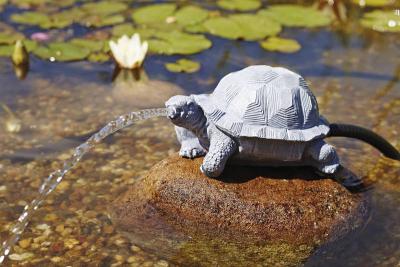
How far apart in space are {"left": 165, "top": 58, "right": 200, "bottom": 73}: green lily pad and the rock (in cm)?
307

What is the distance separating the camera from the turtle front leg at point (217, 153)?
150 inches

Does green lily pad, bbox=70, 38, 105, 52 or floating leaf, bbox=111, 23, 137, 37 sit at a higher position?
floating leaf, bbox=111, 23, 137, 37

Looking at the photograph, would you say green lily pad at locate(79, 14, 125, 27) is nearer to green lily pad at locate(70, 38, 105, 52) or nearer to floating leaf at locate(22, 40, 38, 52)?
green lily pad at locate(70, 38, 105, 52)

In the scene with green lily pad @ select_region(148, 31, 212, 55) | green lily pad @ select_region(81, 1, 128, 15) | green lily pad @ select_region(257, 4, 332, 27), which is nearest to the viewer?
green lily pad @ select_region(148, 31, 212, 55)

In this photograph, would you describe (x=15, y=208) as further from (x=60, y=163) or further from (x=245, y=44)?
(x=245, y=44)

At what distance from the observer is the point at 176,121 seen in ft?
12.9

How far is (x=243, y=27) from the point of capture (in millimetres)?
8148

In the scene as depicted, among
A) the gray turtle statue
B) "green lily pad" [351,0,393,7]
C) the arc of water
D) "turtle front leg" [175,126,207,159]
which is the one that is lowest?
the arc of water

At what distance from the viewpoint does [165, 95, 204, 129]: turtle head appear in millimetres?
3881

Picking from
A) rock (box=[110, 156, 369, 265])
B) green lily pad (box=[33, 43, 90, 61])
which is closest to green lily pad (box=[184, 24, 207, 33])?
green lily pad (box=[33, 43, 90, 61])

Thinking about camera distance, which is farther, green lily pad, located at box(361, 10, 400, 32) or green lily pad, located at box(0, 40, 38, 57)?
green lily pad, located at box(361, 10, 400, 32)

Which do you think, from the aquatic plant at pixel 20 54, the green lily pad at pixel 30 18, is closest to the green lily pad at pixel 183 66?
the aquatic plant at pixel 20 54

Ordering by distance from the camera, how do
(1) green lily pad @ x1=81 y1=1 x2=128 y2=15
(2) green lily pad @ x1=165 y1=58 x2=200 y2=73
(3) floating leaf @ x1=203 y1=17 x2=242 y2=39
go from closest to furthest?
(2) green lily pad @ x1=165 y1=58 x2=200 y2=73 < (3) floating leaf @ x1=203 y1=17 x2=242 y2=39 < (1) green lily pad @ x1=81 y1=1 x2=128 y2=15

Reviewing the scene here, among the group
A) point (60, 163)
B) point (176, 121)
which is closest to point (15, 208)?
point (60, 163)
